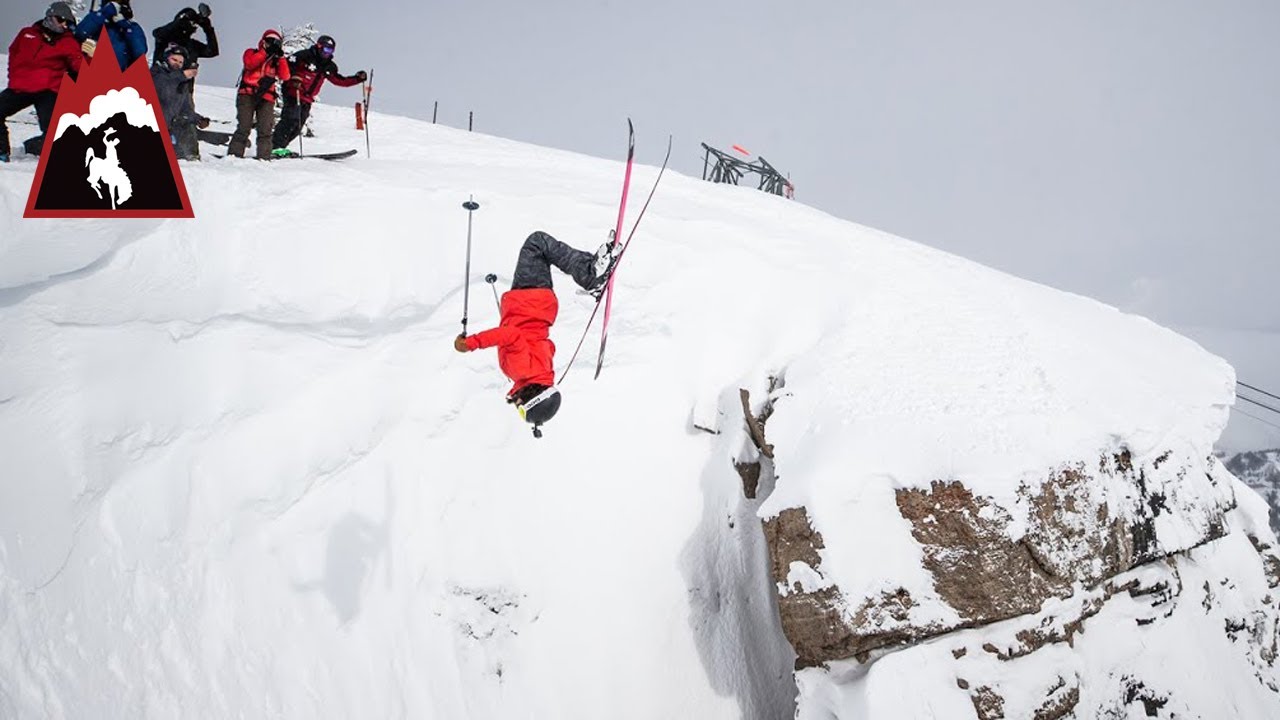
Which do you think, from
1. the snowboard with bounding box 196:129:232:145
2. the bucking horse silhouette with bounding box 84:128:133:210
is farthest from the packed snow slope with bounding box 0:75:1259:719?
the snowboard with bounding box 196:129:232:145

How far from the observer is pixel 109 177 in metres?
7.41

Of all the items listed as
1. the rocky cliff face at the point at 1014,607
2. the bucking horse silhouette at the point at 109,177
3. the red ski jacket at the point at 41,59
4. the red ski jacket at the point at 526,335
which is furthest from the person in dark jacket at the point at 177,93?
the rocky cliff face at the point at 1014,607

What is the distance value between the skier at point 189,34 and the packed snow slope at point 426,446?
5.45 ft

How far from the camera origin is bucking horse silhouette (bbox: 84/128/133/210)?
7.18 meters

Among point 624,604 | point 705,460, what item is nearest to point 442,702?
point 624,604

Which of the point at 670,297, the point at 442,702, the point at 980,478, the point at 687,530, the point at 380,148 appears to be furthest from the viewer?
the point at 380,148

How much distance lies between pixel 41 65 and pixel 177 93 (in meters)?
1.43

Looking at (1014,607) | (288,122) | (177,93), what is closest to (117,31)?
(177,93)

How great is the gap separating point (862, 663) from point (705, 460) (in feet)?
9.32

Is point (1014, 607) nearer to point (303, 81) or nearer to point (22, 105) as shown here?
point (303, 81)

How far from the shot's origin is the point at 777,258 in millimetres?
9781

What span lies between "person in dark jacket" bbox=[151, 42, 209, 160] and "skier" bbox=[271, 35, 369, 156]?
1.30m

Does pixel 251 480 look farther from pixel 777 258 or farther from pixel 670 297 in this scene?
pixel 777 258

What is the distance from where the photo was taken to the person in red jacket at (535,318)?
5.20 meters
